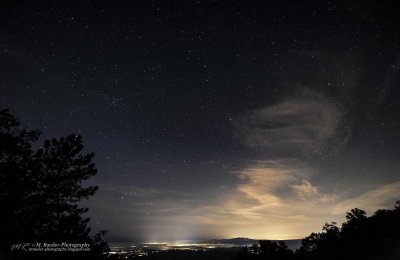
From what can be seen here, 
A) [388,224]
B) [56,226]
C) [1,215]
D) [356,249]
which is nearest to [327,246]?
[356,249]

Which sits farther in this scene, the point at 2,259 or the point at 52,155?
the point at 52,155

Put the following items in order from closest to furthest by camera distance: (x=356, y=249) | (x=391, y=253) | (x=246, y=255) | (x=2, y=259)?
1. (x=2, y=259)
2. (x=391, y=253)
3. (x=356, y=249)
4. (x=246, y=255)

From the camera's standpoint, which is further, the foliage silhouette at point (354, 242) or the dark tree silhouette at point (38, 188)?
the foliage silhouette at point (354, 242)

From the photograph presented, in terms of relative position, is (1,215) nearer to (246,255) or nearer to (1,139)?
(1,139)

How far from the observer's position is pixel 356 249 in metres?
34.6

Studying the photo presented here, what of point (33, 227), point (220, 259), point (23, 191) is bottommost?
point (220, 259)

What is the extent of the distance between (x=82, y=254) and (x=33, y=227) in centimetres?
477

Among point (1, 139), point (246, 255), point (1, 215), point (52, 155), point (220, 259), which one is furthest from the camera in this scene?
point (220, 259)

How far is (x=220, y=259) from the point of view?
114m

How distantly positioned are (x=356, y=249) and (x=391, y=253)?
5.22 meters

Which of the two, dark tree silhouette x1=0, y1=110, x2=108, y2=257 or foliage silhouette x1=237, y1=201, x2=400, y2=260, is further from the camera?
foliage silhouette x1=237, y1=201, x2=400, y2=260

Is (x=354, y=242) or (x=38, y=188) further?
(x=354, y=242)

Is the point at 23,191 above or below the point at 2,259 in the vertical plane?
above

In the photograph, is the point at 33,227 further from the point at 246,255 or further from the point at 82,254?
the point at 246,255
